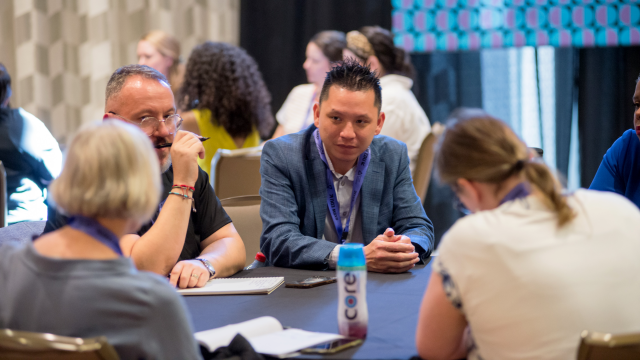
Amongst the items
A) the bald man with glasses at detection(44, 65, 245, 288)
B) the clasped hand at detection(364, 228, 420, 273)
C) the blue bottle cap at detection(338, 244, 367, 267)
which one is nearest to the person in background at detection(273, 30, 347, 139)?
A: the bald man with glasses at detection(44, 65, 245, 288)

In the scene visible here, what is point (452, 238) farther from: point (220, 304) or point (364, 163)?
point (364, 163)

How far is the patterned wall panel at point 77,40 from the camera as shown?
16.9 feet

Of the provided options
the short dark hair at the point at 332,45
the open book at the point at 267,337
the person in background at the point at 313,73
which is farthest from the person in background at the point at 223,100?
the open book at the point at 267,337

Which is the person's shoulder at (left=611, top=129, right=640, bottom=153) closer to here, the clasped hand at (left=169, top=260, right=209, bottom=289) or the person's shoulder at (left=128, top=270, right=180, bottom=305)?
the clasped hand at (left=169, top=260, right=209, bottom=289)

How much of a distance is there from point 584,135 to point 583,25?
2.92 ft

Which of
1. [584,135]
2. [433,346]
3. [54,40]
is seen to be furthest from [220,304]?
[54,40]

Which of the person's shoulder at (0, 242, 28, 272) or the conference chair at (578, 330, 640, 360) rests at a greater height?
the person's shoulder at (0, 242, 28, 272)

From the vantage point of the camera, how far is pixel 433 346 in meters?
1.22

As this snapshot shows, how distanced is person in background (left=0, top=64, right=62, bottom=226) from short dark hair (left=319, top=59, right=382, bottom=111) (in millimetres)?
1747

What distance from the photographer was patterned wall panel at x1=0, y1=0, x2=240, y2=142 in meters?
5.16

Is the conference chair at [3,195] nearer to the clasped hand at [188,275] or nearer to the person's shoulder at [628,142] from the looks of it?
the clasped hand at [188,275]

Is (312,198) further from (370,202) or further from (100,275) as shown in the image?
(100,275)

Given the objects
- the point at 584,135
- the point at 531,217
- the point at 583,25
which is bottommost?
the point at 584,135

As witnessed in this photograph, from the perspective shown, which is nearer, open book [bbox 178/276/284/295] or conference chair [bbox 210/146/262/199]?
open book [bbox 178/276/284/295]
